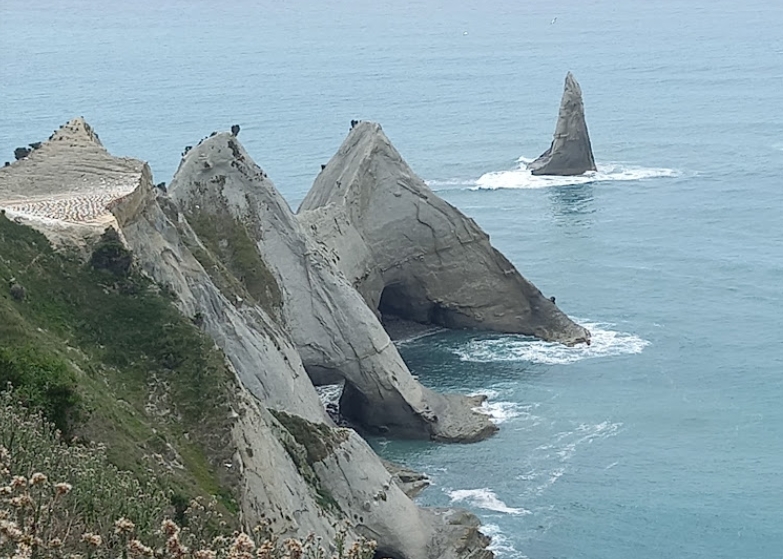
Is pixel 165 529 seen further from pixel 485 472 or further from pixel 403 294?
pixel 403 294

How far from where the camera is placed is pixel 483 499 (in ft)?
186

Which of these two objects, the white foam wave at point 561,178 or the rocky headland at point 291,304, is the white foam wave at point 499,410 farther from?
the white foam wave at point 561,178

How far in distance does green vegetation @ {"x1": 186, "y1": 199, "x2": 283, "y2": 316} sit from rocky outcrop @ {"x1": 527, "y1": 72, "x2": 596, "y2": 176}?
65.0 meters

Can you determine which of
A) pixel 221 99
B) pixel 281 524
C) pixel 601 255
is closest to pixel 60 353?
pixel 281 524

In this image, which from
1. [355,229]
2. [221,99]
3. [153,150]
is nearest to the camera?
[355,229]

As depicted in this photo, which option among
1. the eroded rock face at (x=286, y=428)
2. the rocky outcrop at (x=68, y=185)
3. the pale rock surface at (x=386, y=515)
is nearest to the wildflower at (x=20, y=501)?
the eroded rock face at (x=286, y=428)

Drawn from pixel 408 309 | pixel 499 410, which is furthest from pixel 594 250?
pixel 499 410

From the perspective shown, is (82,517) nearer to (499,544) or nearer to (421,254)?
(499,544)

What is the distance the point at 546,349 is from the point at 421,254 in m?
9.06

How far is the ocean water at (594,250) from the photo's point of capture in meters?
57.2

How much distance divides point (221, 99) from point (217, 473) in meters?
129

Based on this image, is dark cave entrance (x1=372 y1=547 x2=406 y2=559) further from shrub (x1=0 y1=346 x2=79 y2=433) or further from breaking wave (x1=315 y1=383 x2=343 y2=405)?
breaking wave (x1=315 y1=383 x2=343 y2=405)

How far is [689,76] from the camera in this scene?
609 ft

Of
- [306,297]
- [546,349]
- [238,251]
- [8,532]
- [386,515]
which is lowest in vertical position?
[546,349]
